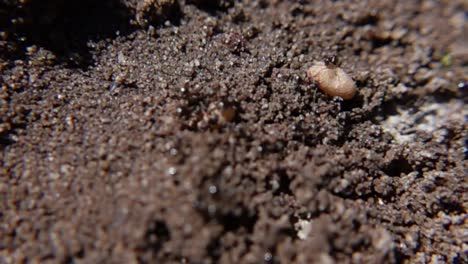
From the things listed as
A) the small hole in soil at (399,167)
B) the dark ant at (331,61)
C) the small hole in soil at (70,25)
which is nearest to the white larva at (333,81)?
the dark ant at (331,61)

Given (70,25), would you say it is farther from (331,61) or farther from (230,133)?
(331,61)

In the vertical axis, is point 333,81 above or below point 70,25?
below

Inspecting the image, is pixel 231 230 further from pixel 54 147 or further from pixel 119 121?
pixel 54 147

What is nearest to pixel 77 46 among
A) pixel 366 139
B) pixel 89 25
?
pixel 89 25

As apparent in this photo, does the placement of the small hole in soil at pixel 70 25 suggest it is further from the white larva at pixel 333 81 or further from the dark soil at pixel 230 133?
the white larva at pixel 333 81

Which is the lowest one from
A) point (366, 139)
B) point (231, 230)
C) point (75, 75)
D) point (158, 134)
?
point (231, 230)

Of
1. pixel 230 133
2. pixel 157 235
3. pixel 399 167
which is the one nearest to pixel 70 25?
pixel 230 133

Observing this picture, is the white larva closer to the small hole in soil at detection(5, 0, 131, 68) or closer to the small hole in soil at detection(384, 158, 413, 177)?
the small hole in soil at detection(384, 158, 413, 177)
